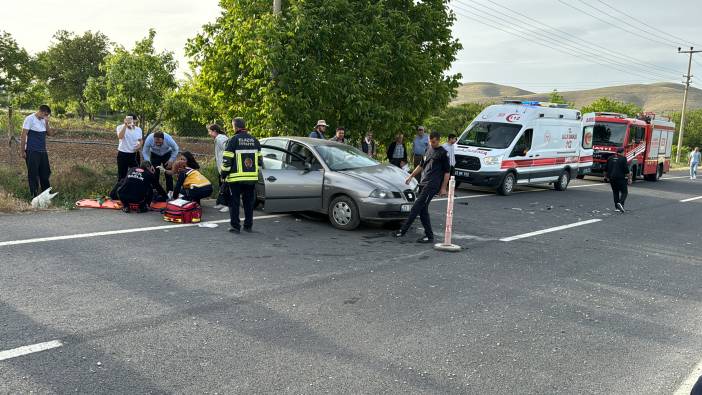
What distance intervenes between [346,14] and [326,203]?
782 cm

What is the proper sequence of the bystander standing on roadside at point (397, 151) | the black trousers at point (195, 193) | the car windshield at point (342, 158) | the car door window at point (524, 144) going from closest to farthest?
the black trousers at point (195, 193) < the car windshield at point (342, 158) < the bystander standing on roadside at point (397, 151) < the car door window at point (524, 144)

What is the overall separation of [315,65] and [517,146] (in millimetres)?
6549

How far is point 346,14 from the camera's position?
15.7m

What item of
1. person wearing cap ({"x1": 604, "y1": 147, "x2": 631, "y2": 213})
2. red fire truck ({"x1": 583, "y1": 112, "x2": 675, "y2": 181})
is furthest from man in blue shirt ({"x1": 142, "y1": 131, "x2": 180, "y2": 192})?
red fire truck ({"x1": 583, "y1": 112, "x2": 675, "y2": 181})

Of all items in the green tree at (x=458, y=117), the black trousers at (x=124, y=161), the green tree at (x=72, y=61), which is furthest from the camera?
the green tree at (x=458, y=117)

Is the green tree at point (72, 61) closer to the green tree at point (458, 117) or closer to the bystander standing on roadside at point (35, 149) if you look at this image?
the green tree at point (458, 117)

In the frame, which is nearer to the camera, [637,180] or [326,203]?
[326,203]

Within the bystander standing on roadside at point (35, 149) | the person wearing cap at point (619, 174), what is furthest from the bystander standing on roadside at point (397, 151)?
the bystander standing on roadside at point (35, 149)

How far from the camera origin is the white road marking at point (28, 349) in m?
4.00

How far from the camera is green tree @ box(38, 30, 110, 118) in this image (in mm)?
53281

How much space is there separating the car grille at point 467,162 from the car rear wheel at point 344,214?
8062 millimetres

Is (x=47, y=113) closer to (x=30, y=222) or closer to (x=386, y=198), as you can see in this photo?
(x=30, y=222)

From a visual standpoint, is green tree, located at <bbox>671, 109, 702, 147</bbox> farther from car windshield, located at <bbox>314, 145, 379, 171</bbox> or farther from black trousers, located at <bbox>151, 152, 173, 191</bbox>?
black trousers, located at <bbox>151, 152, 173, 191</bbox>

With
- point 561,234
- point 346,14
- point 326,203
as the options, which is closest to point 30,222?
point 326,203
